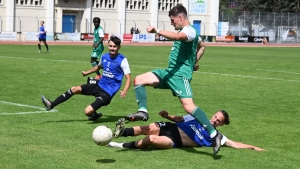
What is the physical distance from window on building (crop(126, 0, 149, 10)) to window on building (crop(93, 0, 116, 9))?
2416 mm

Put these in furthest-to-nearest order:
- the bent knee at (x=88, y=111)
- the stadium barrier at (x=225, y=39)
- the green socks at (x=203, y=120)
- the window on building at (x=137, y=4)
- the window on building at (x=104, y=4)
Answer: the stadium barrier at (x=225, y=39)
the window on building at (x=137, y=4)
the window on building at (x=104, y=4)
the bent knee at (x=88, y=111)
the green socks at (x=203, y=120)

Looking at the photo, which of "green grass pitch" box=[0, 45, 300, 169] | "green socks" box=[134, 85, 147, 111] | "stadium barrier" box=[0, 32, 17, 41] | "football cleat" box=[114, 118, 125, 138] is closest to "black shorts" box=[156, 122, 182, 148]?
"green grass pitch" box=[0, 45, 300, 169]

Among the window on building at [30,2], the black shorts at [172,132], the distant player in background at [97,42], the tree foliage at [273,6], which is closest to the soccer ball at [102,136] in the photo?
the black shorts at [172,132]

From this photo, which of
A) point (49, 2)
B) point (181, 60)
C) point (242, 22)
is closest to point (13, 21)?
point (49, 2)

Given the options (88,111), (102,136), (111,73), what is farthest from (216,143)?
(111,73)

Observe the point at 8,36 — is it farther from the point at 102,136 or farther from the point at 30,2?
the point at 102,136

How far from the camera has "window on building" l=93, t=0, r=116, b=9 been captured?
70.8 meters

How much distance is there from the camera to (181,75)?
9031mm

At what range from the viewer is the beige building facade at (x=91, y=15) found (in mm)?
63625

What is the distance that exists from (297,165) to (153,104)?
6697mm

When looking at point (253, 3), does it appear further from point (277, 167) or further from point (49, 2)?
point (277, 167)

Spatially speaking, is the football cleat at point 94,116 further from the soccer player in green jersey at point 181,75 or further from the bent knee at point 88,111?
the soccer player in green jersey at point 181,75

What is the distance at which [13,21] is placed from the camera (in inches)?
2466

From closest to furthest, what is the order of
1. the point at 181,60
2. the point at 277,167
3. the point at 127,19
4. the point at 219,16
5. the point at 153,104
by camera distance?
the point at 277,167
the point at 181,60
the point at 153,104
the point at 127,19
the point at 219,16
